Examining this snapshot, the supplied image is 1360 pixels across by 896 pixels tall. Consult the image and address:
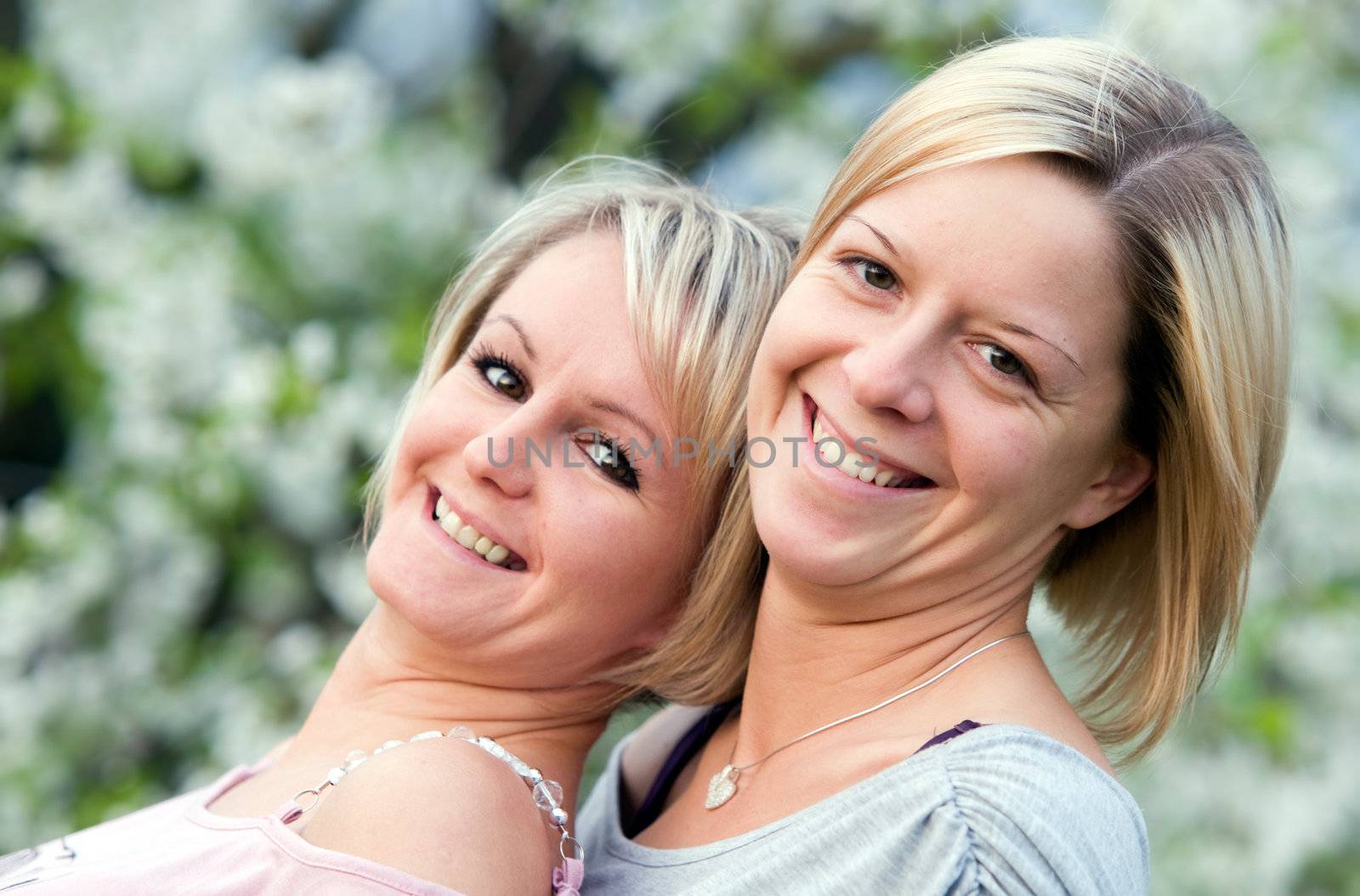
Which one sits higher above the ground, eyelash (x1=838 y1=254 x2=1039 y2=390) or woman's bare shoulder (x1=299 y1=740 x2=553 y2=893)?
eyelash (x1=838 y1=254 x2=1039 y2=390)

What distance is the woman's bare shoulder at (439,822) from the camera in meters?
1.45

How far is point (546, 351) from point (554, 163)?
1.84 meters

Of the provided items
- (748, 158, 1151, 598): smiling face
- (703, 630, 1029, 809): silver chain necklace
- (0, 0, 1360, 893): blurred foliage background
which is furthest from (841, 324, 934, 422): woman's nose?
(0, 0, 1360, 893): blurred foliage background

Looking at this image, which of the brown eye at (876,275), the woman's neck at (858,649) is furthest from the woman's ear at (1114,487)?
the brown eye at (876,275)

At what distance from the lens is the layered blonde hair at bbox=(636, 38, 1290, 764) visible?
1.46 metres

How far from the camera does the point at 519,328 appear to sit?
6.09 feet

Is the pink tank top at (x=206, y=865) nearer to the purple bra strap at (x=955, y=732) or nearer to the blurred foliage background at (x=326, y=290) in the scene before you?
the purple bra strap at (x=955, y=732)

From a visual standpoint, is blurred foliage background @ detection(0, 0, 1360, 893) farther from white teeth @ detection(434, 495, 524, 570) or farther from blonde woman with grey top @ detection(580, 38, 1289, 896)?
blonde woman with grey top @ detection(580, 38, 1289, 896)

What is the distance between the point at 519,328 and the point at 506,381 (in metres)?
0.08

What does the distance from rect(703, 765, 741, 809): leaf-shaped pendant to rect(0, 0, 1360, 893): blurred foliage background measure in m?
1.44

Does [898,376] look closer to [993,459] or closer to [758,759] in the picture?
[993,459]

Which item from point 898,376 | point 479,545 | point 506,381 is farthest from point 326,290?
point 898,376

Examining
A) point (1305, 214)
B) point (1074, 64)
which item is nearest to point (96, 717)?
point (1074, 64)

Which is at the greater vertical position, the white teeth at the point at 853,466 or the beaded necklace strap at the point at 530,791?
the white teeth at the point at 853,466
